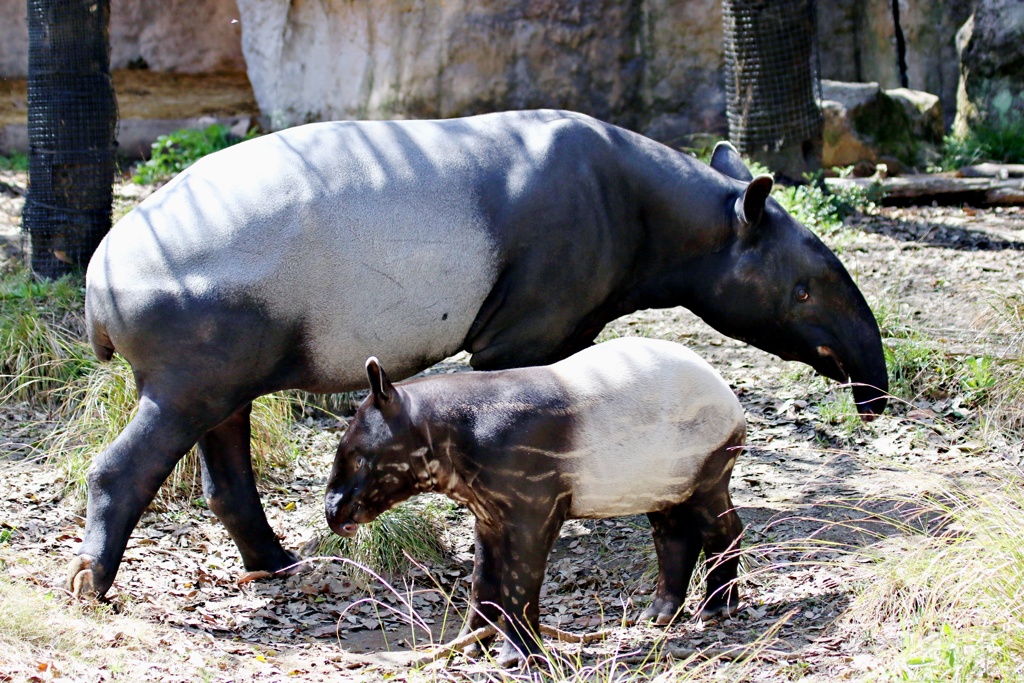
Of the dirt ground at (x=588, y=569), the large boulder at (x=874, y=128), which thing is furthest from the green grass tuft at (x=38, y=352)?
the large boulder at (x=874, y=128)

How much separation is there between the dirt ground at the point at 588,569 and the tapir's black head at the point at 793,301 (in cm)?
41

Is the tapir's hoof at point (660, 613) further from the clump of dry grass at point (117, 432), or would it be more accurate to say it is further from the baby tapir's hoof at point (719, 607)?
the clump of dry grass at point (117, 432)

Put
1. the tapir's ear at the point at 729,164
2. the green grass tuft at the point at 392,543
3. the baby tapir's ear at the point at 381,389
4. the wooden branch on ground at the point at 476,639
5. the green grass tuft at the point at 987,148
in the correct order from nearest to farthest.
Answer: the baby tapir's ear at the point at 381,389 → the wooden branch on ground at the point at 476,639 → the green grass tuft at the point at 392,543 → the tapir's ear at the point at 729,164 → the green grass tuft at the point at 987,148

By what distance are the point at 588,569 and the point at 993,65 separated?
995 centimetres

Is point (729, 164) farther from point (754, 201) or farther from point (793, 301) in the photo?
point (793, 301)

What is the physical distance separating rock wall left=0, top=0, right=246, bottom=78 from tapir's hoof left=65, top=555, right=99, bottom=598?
1143 cm

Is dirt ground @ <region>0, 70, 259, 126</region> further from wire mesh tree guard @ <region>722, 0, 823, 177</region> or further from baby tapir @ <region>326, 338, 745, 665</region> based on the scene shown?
baby tapir @ <region>326, 338, 745, 665</region>

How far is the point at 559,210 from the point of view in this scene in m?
5.75

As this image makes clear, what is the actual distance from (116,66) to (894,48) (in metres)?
10.4

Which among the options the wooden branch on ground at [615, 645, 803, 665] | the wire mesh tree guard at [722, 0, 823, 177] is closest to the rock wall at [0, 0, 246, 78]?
the wire mesh tree guard at [722, 0, 823, 177]

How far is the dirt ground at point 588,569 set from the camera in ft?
16.0

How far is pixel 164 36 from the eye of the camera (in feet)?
50.2

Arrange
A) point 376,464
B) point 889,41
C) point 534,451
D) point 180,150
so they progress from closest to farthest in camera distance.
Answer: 1. point 534,451
2. point 376,464
3. point 180,150
4. point 889,41

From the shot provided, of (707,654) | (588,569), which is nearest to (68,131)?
(588,569)
